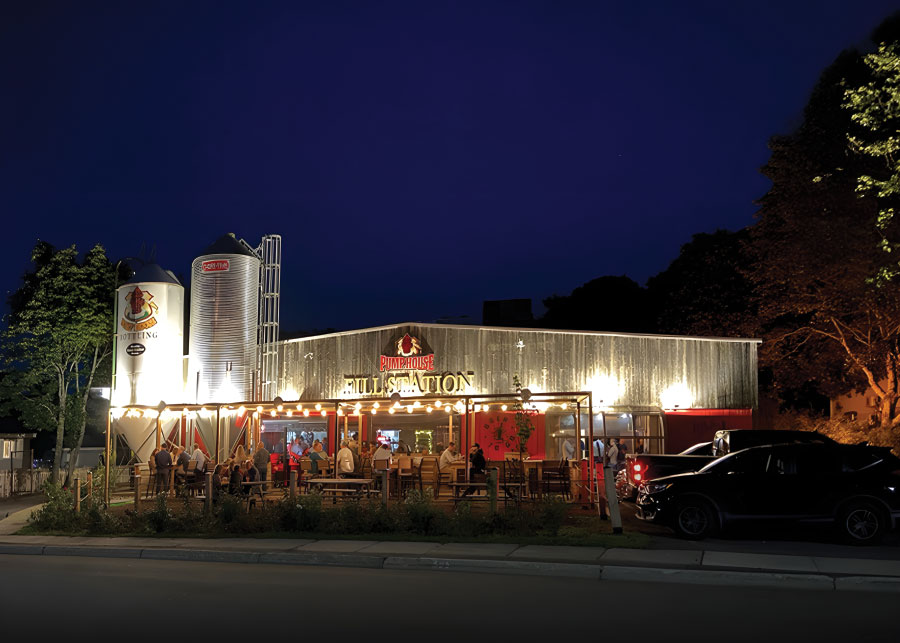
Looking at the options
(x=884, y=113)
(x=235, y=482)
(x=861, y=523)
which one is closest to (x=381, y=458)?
(x=235, y=482)

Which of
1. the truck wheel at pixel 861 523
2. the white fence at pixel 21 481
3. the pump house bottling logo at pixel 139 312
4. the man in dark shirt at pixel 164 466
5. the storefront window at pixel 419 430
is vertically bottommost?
the white fence at pixel 21 481

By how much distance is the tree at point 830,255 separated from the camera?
25484 millimetres

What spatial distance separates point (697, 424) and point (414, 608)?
2055 centimetres

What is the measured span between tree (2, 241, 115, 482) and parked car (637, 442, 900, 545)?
25.3 metres

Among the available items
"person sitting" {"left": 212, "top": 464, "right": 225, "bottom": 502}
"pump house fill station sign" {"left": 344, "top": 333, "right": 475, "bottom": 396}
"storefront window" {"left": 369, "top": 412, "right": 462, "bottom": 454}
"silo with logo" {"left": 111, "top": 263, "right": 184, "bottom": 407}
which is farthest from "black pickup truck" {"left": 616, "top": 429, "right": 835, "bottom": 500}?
"silo with logo" {"left": 111, "top": 263, "right": 184, "bottom": 407}

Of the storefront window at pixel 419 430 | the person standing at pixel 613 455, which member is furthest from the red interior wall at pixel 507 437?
the person standing at pixel 613 455

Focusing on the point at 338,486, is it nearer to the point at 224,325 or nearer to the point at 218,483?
the point at 218,483

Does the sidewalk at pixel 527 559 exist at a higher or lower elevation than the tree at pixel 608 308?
lower

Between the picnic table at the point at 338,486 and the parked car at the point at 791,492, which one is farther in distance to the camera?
the picnic table at the point at 338,486

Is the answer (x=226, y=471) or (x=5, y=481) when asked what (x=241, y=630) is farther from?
(x=5, y=481)

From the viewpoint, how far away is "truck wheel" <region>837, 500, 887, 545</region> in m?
14.1

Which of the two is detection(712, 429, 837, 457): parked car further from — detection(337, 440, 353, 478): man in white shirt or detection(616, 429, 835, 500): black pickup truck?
detection(337, 440, 353, 478): man in white shirt

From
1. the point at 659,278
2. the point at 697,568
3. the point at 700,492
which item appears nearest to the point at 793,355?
the point at 659,278

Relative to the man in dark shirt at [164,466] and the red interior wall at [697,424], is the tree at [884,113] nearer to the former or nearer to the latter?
the red interior wall at [697,424]
